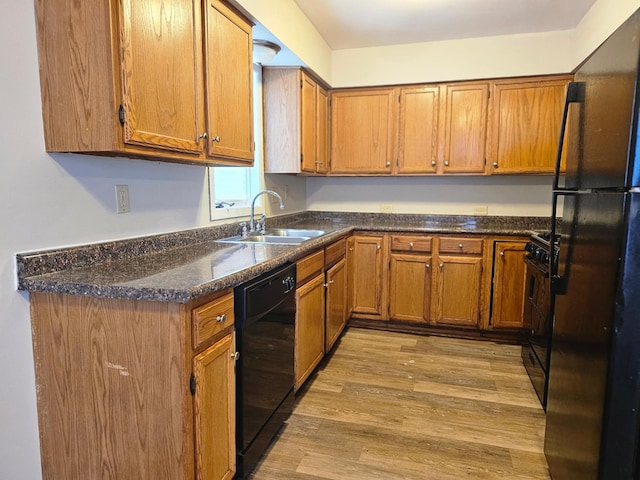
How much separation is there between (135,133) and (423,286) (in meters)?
2.68

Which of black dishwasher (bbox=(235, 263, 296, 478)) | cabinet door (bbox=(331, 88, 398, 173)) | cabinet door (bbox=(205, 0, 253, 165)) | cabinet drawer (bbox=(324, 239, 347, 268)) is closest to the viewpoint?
black dishwasher (bbox=(235, 263, 296, 478))

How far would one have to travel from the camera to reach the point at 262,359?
179 cm

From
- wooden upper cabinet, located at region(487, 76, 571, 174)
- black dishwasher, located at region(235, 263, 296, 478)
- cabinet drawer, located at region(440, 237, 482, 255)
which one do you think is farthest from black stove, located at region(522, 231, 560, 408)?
black dishwasher, located at region(235, 263, 296, 478)

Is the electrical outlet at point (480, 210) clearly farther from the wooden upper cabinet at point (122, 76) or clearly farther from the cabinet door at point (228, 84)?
the wooden upper cabinet at point (122, 76)

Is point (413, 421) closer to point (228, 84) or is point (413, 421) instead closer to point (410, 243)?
point (410, 243)

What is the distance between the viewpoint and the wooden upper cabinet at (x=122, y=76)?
4.32 feet

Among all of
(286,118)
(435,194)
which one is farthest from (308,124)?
(435,194)

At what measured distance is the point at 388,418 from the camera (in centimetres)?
224

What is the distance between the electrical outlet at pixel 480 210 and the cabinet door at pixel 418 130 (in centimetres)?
56

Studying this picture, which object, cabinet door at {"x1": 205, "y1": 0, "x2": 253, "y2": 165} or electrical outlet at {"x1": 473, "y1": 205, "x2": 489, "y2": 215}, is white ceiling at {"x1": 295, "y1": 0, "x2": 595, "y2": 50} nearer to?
cabinet door at {"x1": 205, "y1": 0, "x2": 253, "y2": 165}

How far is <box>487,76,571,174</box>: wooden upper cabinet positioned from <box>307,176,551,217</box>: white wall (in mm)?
272

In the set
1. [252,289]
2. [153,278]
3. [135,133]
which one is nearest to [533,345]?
[252,289]

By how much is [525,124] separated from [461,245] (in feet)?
3.73

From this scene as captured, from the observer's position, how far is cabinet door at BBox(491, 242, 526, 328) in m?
3.24
